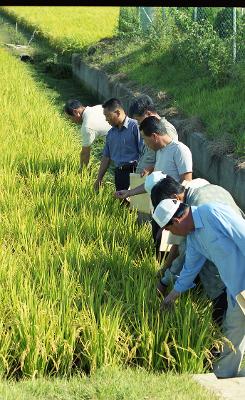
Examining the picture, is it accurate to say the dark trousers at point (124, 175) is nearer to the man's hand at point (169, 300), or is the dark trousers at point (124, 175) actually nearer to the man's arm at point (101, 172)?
the man's arm at point (101, 172)

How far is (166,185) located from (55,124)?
4.97 metres

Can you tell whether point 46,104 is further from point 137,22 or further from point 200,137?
point 137,22

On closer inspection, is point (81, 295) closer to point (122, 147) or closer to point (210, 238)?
point (210, 238)

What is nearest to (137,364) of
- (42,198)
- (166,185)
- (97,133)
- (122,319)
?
(122,319)

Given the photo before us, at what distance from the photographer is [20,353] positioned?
3.16 meters

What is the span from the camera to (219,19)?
38.7 feet

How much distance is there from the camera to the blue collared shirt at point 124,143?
206 inches

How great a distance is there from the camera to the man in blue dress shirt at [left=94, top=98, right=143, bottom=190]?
5203mm

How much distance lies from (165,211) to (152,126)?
1.12 meters

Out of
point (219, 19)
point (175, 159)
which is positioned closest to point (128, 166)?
point (175, 159)

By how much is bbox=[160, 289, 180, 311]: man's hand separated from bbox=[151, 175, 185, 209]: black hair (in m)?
0.49

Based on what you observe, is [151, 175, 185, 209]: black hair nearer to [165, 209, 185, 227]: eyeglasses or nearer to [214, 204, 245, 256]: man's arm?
[165, 209, 185, 227]: eyeglasses

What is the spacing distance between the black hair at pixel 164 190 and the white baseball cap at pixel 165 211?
0.16 m

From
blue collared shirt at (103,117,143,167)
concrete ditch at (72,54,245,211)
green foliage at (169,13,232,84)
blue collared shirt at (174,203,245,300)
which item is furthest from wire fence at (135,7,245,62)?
blue collared shirt at (174,203,245,300)
